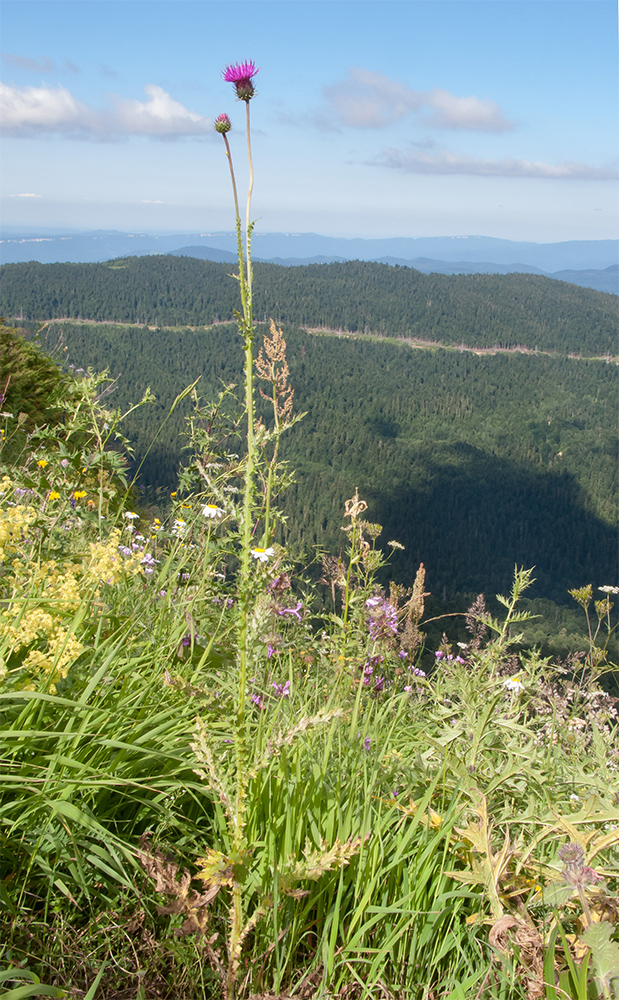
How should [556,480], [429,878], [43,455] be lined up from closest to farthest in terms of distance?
[429,878], [43,455], [556,480]

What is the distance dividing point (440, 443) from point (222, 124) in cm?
15545

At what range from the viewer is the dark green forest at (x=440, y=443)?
10898 cm

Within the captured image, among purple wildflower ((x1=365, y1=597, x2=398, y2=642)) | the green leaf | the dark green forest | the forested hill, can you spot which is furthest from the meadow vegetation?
the forested hill

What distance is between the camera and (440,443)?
500 feet

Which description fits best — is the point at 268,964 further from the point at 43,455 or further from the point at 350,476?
the point at 350,476

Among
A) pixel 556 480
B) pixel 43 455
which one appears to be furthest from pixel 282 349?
pixel 556 480

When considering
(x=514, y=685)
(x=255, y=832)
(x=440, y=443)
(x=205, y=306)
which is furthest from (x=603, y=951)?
(x=205, y=306)

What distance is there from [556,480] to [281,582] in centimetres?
15001

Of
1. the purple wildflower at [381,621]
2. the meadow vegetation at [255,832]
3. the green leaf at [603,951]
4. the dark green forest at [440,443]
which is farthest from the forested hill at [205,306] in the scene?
the green leaf at [603,951]

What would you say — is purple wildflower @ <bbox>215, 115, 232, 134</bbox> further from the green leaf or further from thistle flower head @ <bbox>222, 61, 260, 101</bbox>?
the green leaf

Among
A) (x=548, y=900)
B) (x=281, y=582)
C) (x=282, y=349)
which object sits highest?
(x=282, y=349)

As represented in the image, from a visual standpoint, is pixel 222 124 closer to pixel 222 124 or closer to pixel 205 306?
pixel 222 124

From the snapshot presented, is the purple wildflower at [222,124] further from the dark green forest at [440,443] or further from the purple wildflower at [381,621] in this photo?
the dark green forest at [440,443]

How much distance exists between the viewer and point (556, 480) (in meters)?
141
